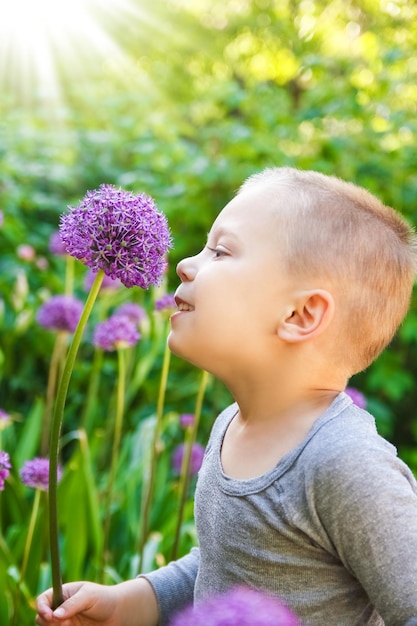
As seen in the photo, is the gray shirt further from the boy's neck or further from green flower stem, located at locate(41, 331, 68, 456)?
green flower stem, located at locate(41, 331, 68, 456)

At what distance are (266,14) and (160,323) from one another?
357 inches

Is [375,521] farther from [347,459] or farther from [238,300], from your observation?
[238,300]

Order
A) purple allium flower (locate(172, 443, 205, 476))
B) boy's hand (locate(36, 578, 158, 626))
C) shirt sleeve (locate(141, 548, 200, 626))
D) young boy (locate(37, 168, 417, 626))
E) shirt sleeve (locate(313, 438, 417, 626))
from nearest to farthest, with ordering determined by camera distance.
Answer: shirt sleeve (locate(313, 438, 417, 626)) < young boy (locate(37, 168, 417, 626)) < boy's hand (locate(36, 578, 158, 626)) < shirt sleeve (locate(141, 548, 200, 626)) < purple allium flower (locate(172, 443, 205, 476))

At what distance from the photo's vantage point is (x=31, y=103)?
970 centimetres

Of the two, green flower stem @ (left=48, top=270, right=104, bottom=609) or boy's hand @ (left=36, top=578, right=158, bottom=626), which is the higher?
green flower stem @ (left=48, top=270, right=104, bottom=609)

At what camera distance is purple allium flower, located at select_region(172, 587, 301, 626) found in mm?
543

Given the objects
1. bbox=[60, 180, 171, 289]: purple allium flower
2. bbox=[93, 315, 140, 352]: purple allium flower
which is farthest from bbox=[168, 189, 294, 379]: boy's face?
bbox=[93, 315, 140, 352]: purple allium flower

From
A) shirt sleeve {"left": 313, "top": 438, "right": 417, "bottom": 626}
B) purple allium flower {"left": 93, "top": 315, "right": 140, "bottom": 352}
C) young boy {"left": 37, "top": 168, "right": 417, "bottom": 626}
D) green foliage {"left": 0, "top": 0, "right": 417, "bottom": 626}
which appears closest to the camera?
shirt sleeve {"left": 313, "top": 438, "right": 417, "bottom": 626}

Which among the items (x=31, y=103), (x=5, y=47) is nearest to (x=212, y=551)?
(x=31, y=103)

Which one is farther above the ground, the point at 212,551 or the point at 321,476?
the point at 321,476

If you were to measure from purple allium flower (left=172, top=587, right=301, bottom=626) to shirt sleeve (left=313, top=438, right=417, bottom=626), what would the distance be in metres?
0.48

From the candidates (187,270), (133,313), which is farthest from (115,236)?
(133,313)

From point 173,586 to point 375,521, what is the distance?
54 cm

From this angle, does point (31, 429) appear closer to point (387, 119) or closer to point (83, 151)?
point (387, 119)
